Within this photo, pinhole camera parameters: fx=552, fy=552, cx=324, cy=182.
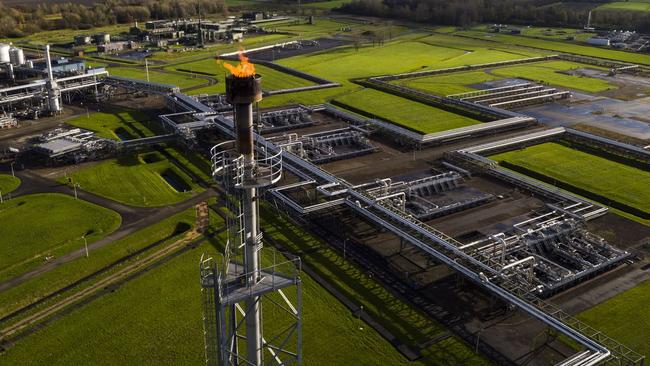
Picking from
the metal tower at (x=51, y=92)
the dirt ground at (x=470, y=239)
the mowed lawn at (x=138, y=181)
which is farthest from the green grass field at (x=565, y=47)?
the metal tower at (x=51, y=92)

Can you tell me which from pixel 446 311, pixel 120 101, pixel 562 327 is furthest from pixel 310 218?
pixel 120 101

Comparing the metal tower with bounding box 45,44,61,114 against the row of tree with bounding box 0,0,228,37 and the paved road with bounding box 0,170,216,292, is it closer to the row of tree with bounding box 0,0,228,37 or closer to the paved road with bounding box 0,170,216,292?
the paved road with bounding box 0,170,216,292

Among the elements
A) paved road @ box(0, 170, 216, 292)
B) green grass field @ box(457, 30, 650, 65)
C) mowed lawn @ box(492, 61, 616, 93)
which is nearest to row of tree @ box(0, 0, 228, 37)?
green grass field @ box(457, 30, 650, 65)

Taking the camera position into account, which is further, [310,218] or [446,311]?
[310,218]

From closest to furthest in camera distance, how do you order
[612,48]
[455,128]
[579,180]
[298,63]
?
[579,180], [455,128], [298,63], [612,48]

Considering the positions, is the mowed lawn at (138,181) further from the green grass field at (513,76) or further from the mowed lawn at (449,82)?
the green grass field at (513,76)

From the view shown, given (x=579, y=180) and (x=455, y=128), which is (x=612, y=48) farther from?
(x=579, y=180)
